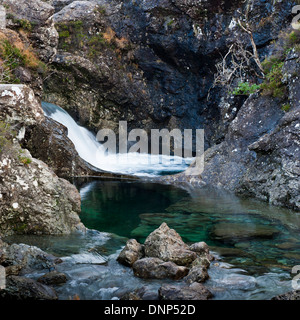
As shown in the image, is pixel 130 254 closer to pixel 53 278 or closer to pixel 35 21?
pixel 53 278

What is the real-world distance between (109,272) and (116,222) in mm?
3803

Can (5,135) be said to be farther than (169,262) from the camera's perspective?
Yes

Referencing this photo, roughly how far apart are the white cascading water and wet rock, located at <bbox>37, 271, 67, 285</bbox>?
11724 millimetres

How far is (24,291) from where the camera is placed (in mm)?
4703

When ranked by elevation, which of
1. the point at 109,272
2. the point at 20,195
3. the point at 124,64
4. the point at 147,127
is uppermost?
the point at 124,64

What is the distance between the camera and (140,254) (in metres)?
6.63

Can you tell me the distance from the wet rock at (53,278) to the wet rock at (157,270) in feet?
3.73

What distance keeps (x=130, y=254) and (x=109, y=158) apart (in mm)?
14420

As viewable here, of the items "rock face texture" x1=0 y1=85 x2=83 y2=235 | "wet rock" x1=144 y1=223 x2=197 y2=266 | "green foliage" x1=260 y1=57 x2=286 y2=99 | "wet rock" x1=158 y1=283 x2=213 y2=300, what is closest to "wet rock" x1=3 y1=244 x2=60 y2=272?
"rock face texture" x1=0 y1=85 x2=83 y2=235

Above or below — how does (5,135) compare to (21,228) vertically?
above

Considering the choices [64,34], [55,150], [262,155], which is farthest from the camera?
[64,34]

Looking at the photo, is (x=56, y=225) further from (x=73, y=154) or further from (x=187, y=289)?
(x=73, y=154)

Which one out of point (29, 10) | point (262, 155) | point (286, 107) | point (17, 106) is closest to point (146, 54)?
point (29, 10)

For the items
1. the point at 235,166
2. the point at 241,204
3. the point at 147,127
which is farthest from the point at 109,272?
the point at 147,127
